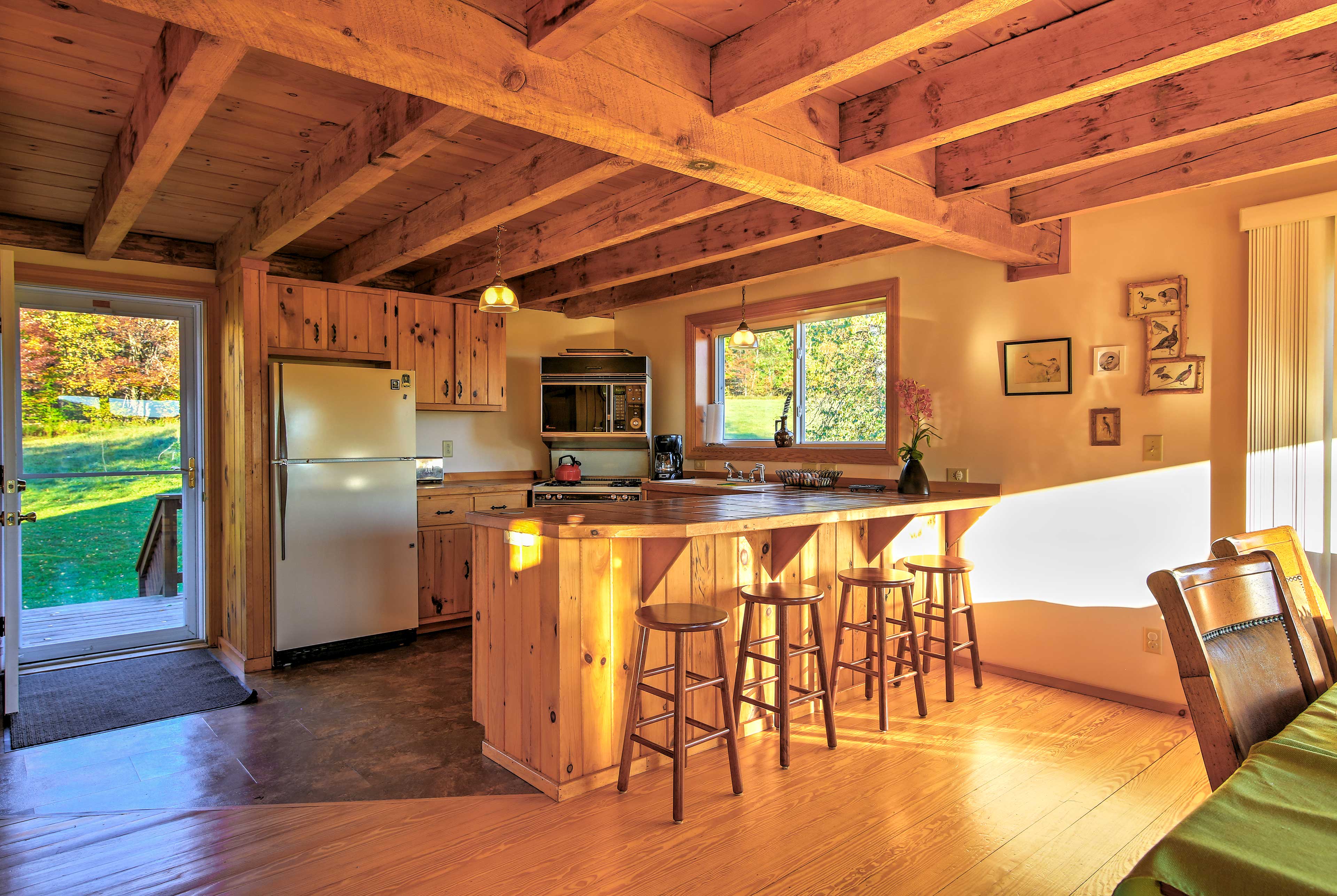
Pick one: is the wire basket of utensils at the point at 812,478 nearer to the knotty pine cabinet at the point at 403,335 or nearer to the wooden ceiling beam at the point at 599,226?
the wooden ceiling beam at the point at 599,226

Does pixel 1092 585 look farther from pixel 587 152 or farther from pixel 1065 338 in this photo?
pixel 587 152

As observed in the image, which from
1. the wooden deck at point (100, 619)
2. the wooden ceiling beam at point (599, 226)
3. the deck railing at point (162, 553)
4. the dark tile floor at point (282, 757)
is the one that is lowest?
the dark tile floor at point (282, 757)

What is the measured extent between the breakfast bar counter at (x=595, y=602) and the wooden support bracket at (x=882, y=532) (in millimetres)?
279

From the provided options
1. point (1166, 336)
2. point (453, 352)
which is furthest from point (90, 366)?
point (1166, 336)

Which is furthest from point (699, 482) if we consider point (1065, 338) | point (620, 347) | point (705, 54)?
point (705, 54)

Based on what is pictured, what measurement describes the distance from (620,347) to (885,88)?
4061mm

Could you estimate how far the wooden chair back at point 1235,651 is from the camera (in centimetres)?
110

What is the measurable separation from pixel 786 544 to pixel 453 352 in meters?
2.95

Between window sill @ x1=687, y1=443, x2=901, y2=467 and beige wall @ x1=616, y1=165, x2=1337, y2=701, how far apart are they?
14cm

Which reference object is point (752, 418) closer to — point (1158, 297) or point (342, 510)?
point (1158, 297)

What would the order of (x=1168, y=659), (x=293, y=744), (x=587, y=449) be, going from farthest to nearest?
(x=587, y=449) < (x=1168, y=659) < (x=293, y=744)

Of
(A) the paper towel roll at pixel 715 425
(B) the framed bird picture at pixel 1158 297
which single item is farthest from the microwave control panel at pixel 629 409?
(B) the framed bird picture at pixel 1158 297

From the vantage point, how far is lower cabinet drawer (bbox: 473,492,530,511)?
16.6 ft

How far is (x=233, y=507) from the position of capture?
430cm
